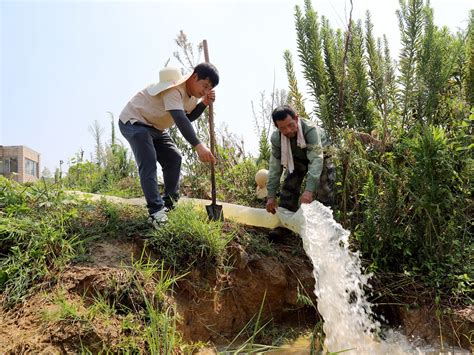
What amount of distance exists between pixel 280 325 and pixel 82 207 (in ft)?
6.24

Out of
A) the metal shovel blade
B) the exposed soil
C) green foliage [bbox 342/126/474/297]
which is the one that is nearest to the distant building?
the metal shovel blade

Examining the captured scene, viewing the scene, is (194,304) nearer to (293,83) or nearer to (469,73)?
(293,83)

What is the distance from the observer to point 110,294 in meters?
2.48

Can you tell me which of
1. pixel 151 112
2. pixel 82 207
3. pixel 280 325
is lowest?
pixel 280 325

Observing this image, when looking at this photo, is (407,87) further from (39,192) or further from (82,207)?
(39,192)

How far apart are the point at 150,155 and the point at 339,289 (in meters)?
1.86

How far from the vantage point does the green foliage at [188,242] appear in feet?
9.77

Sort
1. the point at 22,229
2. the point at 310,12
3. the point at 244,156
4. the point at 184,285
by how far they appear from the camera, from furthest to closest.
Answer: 1. the point at 244,156
2. the point at 310,12
3. the point at 184,285
4. the point at 22,229

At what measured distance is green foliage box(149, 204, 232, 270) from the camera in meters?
2.98

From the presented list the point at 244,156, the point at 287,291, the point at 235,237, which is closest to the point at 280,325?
the point at 287,291

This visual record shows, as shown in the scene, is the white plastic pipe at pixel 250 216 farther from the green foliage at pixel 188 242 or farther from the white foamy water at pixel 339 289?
the green foliage at pixel 188 242

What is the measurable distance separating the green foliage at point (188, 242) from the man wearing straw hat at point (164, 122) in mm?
Result: 165

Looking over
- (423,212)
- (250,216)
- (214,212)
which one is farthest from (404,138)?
(214,212)

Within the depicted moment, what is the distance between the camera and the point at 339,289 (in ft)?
10.2
